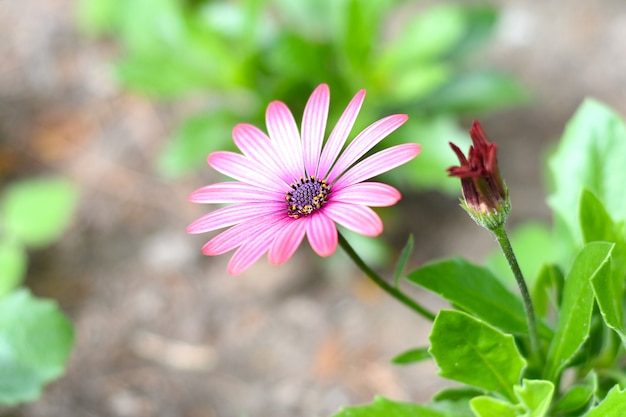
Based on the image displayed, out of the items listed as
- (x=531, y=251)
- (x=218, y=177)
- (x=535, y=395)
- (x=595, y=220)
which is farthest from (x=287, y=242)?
(x=218, y=177)

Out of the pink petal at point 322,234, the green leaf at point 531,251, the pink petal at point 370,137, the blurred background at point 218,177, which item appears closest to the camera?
the pink petal at point 322,234

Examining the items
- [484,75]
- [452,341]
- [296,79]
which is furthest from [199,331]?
[452,341]

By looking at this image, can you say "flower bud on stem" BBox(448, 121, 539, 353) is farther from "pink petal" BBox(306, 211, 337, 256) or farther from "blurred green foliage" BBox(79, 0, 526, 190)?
"blurred green foliage" BBox(79, 0, 526, 190)

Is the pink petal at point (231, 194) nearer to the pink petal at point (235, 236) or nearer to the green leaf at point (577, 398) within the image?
the pink petal at point (235, 236)

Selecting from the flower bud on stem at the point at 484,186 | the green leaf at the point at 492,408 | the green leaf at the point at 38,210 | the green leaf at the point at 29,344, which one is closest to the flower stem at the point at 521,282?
the flower bud on stem at the point at 484,186

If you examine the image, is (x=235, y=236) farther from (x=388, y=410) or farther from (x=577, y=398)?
(x=577, y=398)

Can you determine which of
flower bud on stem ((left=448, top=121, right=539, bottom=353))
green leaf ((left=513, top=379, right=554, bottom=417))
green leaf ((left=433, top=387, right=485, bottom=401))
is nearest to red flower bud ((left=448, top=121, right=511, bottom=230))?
flower bud on stem ((left=448, top=121, right=539, bottom=353))
